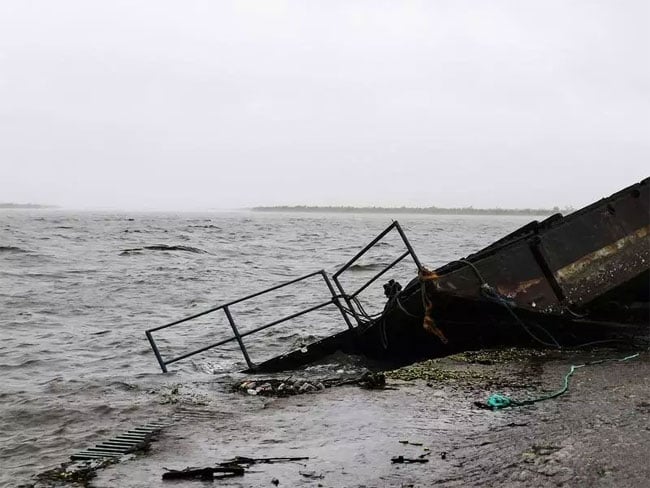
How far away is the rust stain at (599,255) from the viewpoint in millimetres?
8062

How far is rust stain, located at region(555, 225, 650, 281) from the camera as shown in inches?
317

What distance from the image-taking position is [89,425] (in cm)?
674

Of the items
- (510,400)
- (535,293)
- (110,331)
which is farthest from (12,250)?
(510,400)

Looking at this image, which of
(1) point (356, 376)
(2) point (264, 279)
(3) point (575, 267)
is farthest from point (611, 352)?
(2) point (264, 279)

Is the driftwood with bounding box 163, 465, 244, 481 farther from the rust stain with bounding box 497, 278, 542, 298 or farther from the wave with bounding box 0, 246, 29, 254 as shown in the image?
the wave with bounding box 0, 246, 29, 254

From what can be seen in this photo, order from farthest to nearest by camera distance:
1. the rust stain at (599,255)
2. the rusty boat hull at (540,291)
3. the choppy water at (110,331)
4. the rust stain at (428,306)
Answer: the rust stain at (599,255), the rusty boat hull at (540,291), the rust stain at (428,306), the choppy water at (110,331)

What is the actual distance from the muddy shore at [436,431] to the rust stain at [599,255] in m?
1.03

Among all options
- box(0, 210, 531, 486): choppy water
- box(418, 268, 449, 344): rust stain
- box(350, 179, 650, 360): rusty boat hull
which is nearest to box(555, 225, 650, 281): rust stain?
box(350, 179, 650, 360): rusty boat hull

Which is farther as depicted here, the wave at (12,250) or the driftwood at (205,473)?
the wave at (12,250)

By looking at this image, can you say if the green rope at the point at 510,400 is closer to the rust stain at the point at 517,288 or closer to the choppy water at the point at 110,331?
the rust stain at the point at 517,288

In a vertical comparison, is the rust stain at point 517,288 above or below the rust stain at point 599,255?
above

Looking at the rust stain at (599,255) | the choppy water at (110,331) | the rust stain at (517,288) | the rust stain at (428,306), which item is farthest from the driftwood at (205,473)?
the rust stain at (599,255)

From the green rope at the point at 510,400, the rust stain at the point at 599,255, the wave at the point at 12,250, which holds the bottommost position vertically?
the green rope at the point at 510,400

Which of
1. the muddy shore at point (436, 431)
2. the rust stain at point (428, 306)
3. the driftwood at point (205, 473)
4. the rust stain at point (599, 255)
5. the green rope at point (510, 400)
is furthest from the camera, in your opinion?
the rust stain at point (599, 255)
